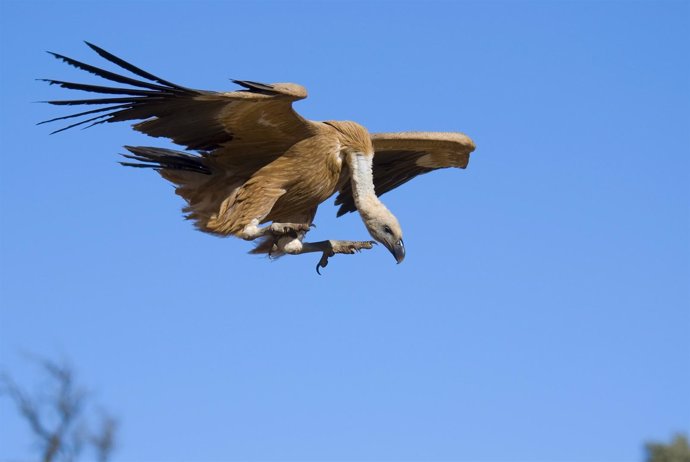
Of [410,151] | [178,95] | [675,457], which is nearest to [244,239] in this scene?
[178,95]

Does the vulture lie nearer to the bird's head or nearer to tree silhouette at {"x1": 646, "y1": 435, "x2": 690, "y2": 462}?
the bird's head

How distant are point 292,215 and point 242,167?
60 centimetres

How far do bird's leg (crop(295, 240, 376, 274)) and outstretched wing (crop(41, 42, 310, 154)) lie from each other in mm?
919

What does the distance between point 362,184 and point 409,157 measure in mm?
1794

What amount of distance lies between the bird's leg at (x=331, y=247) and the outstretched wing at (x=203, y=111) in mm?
919

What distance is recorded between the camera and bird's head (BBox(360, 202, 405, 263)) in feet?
40.7

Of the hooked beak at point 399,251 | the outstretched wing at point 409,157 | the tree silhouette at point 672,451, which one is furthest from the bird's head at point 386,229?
the tree silhouette at point 672,451

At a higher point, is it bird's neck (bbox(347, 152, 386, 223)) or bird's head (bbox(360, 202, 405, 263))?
bird's neck (bbox(347, 152, 386, 223))

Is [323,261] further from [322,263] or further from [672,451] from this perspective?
[672,451]

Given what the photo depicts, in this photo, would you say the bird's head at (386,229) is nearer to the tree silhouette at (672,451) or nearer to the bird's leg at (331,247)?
the bird's leg at (331,247)

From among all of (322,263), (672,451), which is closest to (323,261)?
(322,263)

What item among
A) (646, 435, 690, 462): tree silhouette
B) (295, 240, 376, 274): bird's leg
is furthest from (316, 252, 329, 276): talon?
(646, 435, 690, 462): tree silhouette

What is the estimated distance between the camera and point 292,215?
12.9m

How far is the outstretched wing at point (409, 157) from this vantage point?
13.9 m
